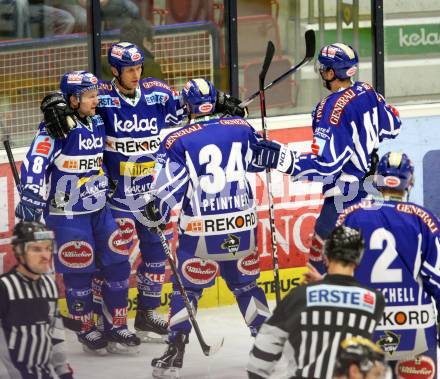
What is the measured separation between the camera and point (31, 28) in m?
8.27

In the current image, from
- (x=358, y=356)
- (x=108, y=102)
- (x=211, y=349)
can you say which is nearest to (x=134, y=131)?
(x=108, y=102)

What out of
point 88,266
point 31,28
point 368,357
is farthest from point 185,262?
point 368,357

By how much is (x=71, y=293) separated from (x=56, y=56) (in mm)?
1602

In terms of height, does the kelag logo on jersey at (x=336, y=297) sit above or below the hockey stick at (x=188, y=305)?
above

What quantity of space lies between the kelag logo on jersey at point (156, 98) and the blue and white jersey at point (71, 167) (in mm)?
349

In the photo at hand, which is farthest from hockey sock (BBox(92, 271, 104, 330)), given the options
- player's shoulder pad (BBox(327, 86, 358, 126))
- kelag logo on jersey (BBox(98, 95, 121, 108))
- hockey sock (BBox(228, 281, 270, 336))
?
player's shoulder pad (BBox(327, 86, 358, 126))

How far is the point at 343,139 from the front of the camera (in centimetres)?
699

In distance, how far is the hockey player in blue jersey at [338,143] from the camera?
275 inches

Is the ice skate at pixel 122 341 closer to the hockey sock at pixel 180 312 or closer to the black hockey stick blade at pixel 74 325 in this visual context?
the black hockey stick blade at pixel 74 325

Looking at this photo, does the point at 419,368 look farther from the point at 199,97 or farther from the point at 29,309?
the point at 199,97

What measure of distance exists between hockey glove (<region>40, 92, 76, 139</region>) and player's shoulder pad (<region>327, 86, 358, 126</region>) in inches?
54.0

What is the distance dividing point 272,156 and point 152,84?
1283 millimetres

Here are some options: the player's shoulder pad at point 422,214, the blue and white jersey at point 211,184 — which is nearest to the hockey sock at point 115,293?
the blue and white jersey at point 211,184

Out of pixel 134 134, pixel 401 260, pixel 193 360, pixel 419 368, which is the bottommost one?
pixel 193 360
